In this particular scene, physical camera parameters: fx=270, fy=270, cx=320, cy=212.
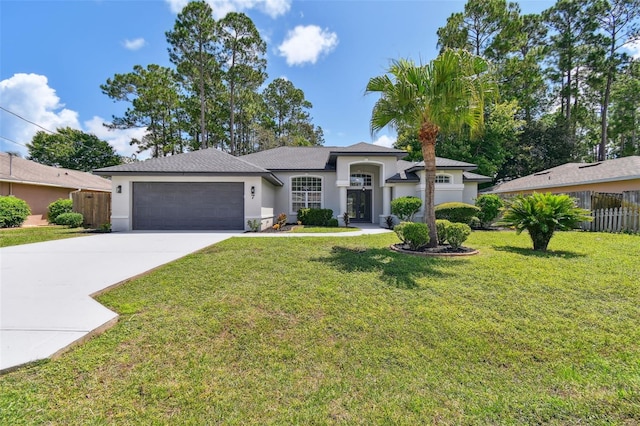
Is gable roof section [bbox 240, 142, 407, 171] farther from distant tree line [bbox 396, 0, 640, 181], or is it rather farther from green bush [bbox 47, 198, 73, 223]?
green bush [bbox 47, 198, 73, 223]

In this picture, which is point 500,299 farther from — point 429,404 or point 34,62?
point 34,62

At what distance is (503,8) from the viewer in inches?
896

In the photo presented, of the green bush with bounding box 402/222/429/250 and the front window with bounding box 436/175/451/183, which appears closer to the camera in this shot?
the green bush with bounding box 402/222/429/250

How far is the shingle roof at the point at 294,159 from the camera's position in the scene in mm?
17016

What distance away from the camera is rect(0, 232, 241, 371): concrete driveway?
9.91 feet

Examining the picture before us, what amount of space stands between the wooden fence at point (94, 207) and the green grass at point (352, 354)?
482 inches

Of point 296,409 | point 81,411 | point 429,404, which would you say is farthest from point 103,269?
point 429,404

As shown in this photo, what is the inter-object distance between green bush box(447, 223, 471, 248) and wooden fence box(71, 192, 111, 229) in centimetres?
1612

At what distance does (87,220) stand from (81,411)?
16634 mm

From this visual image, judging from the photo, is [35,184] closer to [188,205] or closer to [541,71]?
[188,205]

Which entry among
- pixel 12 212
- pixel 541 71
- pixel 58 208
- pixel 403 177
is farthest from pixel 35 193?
pixel 541 71

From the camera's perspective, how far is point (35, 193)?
17969 mm

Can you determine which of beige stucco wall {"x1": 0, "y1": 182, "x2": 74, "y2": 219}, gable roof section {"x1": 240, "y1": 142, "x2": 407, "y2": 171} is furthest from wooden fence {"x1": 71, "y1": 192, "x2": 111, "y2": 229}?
gable roof section {"x1": 240, "y1": 142, "x2": 407, "y2": 171}

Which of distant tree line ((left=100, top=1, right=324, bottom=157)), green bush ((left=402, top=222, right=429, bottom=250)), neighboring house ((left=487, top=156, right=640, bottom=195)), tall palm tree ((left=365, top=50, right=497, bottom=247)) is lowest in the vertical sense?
green bush ((left=402, top=222, right=429, bottom=250))
